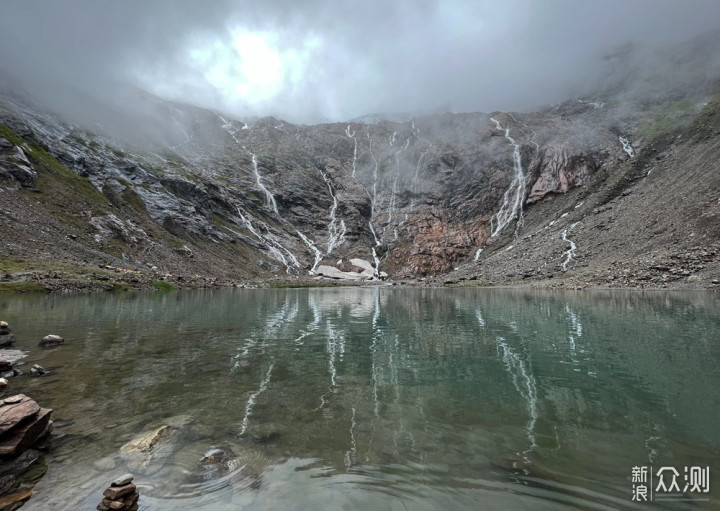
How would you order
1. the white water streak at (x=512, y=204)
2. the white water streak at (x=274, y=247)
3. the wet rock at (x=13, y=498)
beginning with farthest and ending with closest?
the white water streak at (x=512, y=204) < the white water streak at (x=274, y=247) < the wet rock at (x=13, y=498)

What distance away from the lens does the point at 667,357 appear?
1698 cm

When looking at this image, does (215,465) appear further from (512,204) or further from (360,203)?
(360,203)

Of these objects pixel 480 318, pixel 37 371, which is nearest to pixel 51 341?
pixel 37 371

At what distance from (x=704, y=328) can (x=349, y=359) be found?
947 inches

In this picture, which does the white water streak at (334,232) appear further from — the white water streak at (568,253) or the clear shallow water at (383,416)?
the clear shallow water at (383,416)

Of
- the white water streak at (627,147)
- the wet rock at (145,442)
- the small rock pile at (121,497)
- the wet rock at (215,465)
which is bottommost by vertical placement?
the wet rock at (215,465)

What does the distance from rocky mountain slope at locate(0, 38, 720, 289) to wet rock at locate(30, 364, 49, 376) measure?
53.2 metres

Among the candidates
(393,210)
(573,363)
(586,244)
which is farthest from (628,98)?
(573,363)

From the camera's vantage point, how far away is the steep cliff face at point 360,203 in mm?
90125

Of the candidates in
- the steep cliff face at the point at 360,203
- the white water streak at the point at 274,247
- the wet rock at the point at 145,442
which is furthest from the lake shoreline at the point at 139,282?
the wet rock at the point at 145,442

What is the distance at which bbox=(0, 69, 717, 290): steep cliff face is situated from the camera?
90125 mm
